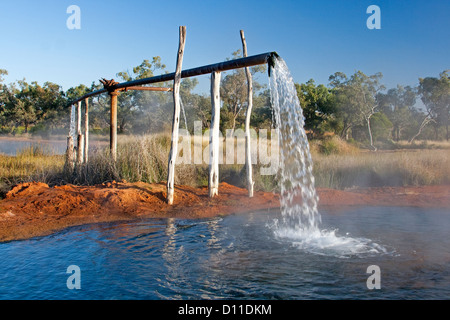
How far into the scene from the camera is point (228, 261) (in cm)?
603

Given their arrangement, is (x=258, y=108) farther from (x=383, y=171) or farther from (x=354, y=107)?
(x=383, y=171)

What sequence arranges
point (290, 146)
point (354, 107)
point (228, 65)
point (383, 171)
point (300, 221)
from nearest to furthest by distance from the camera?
point (300, 221)
point (228, 65)
point (290, 146)
point (383, 171)
point (354, 107)

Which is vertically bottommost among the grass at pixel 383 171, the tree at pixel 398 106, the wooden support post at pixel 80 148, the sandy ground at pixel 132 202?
the sandy ground at pixel 132 202

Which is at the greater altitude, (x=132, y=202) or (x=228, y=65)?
(x=228, y=65)

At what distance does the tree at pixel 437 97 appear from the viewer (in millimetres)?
38866

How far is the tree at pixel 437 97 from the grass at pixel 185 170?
27725mm

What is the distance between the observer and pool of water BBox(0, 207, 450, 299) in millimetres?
4934

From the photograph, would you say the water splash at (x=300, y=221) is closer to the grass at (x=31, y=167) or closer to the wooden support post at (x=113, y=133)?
the wooden support post at (x=113, y=133)

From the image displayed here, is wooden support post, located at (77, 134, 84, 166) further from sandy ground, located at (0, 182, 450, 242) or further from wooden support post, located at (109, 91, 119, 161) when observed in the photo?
sandy ground, located at (0, 182, 450, 242)

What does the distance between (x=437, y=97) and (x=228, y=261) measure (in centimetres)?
4045

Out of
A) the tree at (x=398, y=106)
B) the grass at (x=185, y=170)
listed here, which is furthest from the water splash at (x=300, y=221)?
the tree at (x=398, y=106)

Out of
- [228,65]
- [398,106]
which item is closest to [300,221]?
[228,65]

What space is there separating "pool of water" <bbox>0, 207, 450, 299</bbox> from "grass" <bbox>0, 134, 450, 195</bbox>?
4216 millimetres

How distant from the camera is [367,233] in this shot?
775cm
